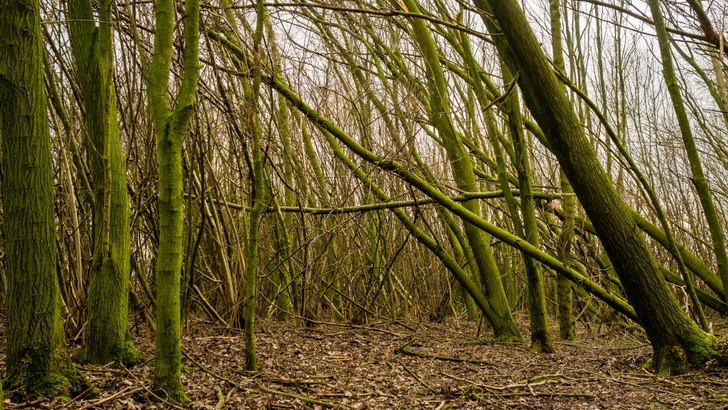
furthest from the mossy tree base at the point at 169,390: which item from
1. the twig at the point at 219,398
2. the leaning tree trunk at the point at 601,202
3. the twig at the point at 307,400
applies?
the leaning tree trunk at the point at 601,202

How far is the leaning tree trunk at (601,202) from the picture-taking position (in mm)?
3303

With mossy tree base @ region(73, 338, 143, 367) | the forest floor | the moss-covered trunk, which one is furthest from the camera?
the moss-covered trunk

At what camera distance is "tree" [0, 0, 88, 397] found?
2.11 meters

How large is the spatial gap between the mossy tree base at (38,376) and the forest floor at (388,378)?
0.07 metres

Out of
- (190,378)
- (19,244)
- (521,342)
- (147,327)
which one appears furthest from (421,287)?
(19,244)

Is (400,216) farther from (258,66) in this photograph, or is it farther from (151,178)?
(258,66)

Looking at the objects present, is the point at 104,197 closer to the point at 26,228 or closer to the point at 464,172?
the point at 26,228

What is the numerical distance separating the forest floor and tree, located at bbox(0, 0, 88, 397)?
0.14m

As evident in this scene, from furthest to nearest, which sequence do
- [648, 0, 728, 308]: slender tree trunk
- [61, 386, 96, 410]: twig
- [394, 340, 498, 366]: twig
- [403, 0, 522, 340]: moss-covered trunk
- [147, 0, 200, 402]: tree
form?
1. [403, 0, 522, 340]: moss-covered trunk
2. [394, 340, 498, 366]: twig
3. [648, 0, 728, 308]: slender tree trunk
4. [147, 0, 200, 402]: tree
5. [61, 386, 96, 410]: twig

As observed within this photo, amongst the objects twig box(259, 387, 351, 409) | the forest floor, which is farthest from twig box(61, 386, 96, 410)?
twig box(259, 387, 351, 409)

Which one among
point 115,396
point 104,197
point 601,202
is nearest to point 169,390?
point 115,396

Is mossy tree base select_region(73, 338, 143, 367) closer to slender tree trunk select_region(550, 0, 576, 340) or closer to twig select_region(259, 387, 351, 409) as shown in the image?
twig select_region(259, 387, 351, 409)

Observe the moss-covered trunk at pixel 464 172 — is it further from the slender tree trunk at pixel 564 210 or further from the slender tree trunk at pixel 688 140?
the slender tree trunk at pixel 688 140

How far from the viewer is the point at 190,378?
2.68 m
